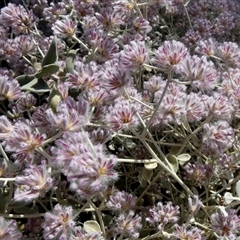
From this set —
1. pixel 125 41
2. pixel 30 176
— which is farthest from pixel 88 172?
pixel 125 41

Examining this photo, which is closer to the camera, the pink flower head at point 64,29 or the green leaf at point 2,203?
the green leaf at point 2,203

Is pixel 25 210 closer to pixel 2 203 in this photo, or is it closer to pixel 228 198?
pixel 2 203

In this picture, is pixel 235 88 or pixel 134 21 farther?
pixel 134 21

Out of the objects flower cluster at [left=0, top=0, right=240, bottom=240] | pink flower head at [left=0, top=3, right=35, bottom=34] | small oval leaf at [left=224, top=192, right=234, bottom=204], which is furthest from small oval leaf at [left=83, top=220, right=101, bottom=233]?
pink flower head at [left=0, top=3, right=35, bottom=34]

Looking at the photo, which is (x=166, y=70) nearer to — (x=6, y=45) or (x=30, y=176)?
(x=30, y=176)

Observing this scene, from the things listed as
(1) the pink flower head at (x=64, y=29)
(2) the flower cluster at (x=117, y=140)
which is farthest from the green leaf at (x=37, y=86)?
(1) the pink flower head at (x=64, y=29)

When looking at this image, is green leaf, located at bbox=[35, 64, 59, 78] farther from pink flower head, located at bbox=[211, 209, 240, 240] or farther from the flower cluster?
pink flower head, located at bbox=[211, 209, 240, 240]

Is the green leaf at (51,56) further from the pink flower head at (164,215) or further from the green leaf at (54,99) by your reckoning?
the pink flower head at (164,215)

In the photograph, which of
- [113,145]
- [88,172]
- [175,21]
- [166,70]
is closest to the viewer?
[88,172]
